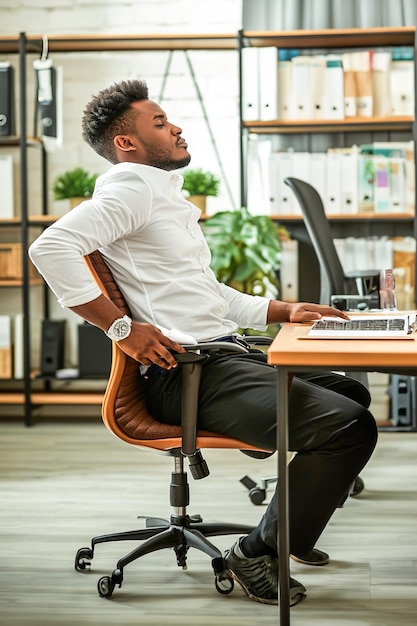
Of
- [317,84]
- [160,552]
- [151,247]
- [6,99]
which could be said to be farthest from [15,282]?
[151,247]

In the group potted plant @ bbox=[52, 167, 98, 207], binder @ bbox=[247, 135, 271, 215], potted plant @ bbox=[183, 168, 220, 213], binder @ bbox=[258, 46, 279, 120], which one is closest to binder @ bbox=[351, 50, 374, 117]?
binder @ bbox=[258, 46, 279, 120]

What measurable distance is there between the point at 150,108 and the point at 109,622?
4.25 ft

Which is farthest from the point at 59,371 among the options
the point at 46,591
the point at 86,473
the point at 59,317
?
the point at 46,591

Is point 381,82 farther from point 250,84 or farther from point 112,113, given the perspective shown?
point 112,113

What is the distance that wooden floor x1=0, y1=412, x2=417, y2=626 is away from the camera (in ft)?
7.11

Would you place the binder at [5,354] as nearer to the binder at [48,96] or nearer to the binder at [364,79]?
the binder at [48,96]

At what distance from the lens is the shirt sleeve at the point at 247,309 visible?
2.53 metres

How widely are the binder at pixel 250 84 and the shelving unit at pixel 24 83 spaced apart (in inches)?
5.6

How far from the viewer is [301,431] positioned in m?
2.04

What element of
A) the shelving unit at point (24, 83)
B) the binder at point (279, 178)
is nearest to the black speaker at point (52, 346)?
the shelving unit at point (24, 83)

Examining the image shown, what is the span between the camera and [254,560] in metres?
2.19

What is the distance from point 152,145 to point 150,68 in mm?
2513

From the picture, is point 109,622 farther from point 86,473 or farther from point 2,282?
point 2,282

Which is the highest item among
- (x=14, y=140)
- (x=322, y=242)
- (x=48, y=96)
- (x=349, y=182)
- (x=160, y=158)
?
(x=48, y=96)
